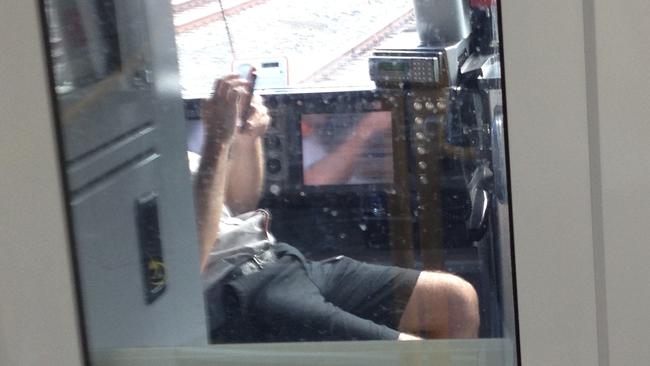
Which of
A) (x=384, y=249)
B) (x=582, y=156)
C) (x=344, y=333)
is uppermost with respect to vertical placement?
(x=582, y=156)

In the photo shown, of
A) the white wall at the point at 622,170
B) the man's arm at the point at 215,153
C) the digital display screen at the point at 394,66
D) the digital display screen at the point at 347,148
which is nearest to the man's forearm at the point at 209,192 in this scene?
the man's arm at the point at 215,153

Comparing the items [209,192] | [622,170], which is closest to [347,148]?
[209,192]

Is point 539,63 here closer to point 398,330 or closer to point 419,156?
point 419,156

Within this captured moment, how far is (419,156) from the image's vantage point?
1139 mm

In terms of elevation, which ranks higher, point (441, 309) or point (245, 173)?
point (245, 173)

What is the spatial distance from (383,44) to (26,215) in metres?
0.50

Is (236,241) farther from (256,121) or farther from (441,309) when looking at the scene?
(441,309)

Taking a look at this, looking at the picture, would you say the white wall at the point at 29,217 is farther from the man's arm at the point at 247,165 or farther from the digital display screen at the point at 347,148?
the digital display screen at the point at 347,148

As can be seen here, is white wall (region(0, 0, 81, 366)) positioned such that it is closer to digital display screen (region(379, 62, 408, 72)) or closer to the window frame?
the window frame

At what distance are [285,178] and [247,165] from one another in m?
0.05

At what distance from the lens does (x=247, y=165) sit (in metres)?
1.17

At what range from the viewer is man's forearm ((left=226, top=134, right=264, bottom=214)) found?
117 cm

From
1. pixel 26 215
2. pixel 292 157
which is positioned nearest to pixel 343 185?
pixel 292 157

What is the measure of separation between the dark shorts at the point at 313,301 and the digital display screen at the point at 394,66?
248 millimetres
